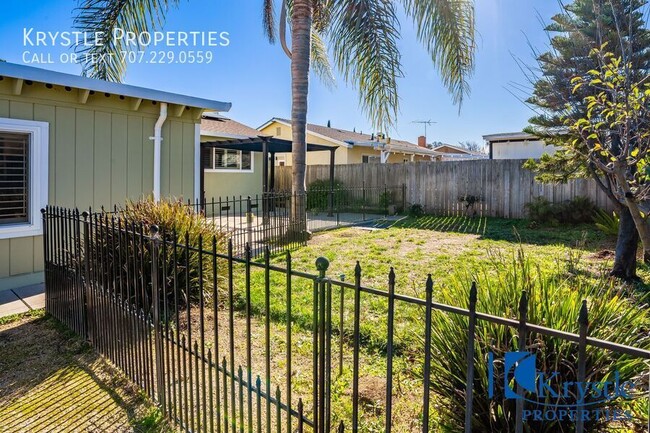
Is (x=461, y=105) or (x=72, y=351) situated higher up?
(x=461, y=105)

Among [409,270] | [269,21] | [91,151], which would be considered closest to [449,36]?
[409,270]

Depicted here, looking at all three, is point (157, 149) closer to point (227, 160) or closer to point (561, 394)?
point (561, 394)

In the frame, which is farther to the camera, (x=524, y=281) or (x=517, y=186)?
(x=517, y=186)

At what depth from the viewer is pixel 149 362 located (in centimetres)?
304

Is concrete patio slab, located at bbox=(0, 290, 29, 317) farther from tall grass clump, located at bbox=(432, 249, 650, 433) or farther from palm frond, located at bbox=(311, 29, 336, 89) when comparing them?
palm frond, located at bbox=(311, 29, 336, 89)

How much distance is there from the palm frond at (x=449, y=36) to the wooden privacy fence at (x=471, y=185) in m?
5.91

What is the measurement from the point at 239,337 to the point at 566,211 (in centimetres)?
1075

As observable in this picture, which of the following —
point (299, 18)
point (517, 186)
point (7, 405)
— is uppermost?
point (299, 18)

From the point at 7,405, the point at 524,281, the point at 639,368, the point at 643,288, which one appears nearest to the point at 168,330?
the point at 7,405

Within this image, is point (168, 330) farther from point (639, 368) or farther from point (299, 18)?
point (299, 18)

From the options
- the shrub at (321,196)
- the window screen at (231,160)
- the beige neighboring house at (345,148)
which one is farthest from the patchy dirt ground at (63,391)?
the beige neighboring house at (345,148)

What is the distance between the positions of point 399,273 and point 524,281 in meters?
3.68

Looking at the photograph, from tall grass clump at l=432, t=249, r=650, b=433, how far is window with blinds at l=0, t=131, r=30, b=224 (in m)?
6.08

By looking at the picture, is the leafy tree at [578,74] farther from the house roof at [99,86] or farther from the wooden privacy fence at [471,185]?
the house roof at [99,86]
